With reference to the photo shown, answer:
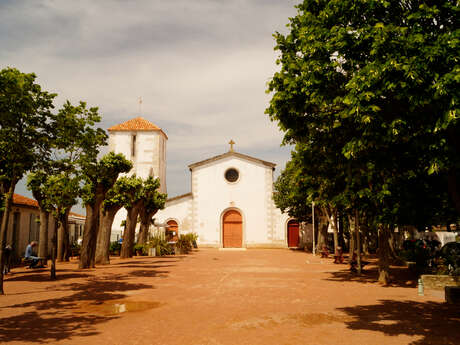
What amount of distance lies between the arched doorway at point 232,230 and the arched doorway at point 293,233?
515 centimetres

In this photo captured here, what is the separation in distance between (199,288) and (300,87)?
7298 mm

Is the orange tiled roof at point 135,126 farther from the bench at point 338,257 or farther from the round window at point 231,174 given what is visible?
the bench at point 338,257

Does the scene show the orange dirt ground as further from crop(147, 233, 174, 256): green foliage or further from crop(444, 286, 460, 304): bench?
crop(147, 233, 174, 256): green foliage

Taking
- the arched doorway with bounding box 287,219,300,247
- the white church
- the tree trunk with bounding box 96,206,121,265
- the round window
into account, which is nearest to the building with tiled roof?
the white church

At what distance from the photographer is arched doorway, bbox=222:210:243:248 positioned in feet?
137

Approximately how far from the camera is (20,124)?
11852 mm

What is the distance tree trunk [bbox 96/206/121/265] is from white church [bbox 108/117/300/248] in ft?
59.5

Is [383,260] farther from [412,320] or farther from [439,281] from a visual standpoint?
[412,320]

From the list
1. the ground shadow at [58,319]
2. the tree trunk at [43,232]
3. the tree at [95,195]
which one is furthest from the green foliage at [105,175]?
the ground shadow at [58,319]

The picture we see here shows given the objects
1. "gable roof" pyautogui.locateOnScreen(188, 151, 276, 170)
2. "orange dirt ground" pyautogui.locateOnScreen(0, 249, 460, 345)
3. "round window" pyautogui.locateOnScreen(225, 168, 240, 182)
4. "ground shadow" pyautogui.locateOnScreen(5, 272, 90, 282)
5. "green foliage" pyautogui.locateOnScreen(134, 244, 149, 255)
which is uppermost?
"gable roof" pyautogui.locateOnScreen(188, 151, 276, 170)

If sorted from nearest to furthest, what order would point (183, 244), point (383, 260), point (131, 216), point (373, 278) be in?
point (383, 260) → point (373, 278) → point (131, 216) → point (183, 244)

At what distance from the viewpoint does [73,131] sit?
12961 mm

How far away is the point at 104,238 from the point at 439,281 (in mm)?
17230

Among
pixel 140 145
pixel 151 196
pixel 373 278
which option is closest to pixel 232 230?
pixel 151 196
